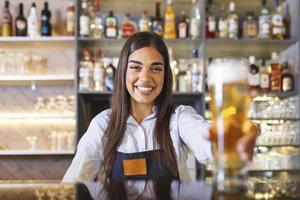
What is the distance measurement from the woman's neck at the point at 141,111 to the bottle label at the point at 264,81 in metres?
A: 1.50

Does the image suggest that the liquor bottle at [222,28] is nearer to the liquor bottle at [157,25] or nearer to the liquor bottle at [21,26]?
the liquor bottle at [157,25]

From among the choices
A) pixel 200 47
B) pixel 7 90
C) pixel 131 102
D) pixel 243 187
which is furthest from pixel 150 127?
pixel 7 90

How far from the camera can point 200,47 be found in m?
2.78

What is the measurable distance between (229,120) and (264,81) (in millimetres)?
2255

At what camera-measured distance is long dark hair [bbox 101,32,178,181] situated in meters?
1.35

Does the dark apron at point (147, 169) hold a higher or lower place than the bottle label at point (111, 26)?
lower

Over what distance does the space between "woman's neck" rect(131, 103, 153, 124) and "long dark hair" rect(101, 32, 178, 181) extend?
1.0 inches

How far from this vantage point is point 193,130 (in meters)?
1.27

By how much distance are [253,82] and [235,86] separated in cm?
221

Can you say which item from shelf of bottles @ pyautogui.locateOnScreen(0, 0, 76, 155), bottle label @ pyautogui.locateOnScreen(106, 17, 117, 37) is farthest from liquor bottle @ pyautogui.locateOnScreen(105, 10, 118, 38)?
shelf of bottles @ pyautogui.locateOnScreen(0, 0, 76, 155)

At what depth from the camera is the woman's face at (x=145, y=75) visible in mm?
1444

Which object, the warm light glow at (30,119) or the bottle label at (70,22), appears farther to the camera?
the warm light glow at (30,119)

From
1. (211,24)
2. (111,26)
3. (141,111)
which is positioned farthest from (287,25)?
(141,111)

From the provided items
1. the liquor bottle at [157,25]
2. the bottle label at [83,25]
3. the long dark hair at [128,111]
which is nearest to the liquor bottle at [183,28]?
the liquor bottle at [157,25]
